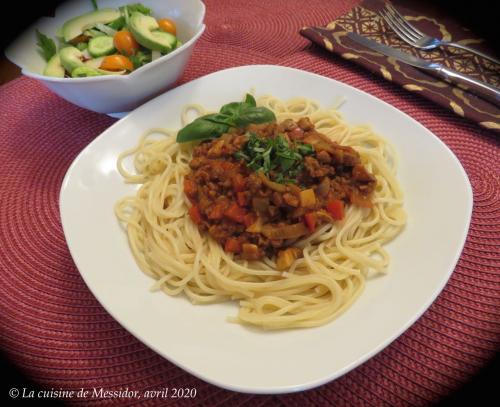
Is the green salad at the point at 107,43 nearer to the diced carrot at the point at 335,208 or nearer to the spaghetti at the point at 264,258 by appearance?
the spaghetti at the point at 264,258

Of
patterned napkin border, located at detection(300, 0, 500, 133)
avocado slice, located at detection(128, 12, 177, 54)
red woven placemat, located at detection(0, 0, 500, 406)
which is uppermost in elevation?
patterned napkin border, located at detection(300, 0, 500, 133)

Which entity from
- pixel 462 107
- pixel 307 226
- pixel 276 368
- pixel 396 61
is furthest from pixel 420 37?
pixel 276 368

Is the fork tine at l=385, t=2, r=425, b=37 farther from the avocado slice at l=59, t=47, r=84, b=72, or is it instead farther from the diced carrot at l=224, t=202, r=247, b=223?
the avocado slice at l=59, t=47, r=84, b=72

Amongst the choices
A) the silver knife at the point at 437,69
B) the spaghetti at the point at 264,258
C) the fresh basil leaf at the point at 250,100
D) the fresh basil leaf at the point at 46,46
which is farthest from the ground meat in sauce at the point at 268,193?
the fresh basil leaf at the point at 46,46

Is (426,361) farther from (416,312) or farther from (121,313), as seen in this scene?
(121,313)

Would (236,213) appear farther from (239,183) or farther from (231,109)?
(231,109)

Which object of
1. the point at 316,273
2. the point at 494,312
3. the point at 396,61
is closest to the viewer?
the point at 494,312

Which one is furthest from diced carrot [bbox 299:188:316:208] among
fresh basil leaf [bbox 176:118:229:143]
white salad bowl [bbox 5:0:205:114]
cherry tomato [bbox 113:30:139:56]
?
cherry tomato [bbox 113:30:139:56]
